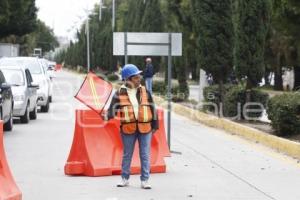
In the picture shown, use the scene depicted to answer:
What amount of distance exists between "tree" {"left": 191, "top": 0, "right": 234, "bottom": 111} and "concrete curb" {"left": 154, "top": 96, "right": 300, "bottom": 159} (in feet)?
4.23

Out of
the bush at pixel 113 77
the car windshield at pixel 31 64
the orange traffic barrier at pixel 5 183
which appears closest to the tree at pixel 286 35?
the car windshield at pixel 31 64

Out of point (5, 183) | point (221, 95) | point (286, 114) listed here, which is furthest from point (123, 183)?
point (221, 95)

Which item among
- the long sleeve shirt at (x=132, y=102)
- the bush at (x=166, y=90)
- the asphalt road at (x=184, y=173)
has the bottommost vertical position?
the asphalt road at (x=184, y=173)

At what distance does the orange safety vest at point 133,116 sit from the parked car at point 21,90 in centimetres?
1034

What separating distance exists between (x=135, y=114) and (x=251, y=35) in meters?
11.5

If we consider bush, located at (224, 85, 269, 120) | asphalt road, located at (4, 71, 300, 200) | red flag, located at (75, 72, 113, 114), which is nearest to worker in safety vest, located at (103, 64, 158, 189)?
asphalt road, located at (4, 71, 300, 200)

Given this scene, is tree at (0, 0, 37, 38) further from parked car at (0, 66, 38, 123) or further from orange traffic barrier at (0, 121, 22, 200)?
orange traffic barrier at (0, 121, 22, 200)

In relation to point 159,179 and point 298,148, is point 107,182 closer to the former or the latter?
point 159,179

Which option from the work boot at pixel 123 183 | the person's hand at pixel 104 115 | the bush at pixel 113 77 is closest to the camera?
the work boot at pixel 123 183

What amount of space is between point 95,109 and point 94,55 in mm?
72593

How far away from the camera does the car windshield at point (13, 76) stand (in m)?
21.1

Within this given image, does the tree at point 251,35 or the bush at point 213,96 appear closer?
the tree at point 251,35

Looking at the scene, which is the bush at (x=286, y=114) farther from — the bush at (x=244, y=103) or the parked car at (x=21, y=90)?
the parked car at (x=21, y=90)

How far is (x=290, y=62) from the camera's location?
5169cm
